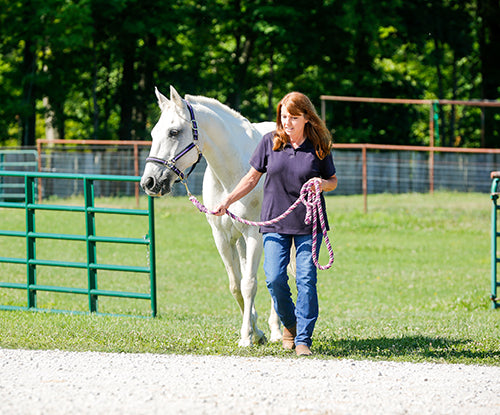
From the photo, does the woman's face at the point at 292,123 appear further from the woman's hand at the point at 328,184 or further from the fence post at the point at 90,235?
the fence post at the point at 90,235

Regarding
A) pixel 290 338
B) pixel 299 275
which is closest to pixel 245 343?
pixel 290 338

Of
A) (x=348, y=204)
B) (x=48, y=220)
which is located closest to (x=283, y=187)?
(x=48, y=220)

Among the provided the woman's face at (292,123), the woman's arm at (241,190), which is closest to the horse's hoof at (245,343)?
the woman's arm at (241,190)

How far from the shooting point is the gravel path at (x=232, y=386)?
4.88 meters

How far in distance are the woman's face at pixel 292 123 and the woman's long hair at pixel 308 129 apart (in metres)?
0.03

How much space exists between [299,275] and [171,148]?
4.68ft

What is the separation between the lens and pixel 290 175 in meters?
6.33

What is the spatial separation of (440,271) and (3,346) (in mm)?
10108

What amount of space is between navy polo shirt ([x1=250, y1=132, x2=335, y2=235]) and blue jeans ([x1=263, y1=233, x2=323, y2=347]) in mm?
89

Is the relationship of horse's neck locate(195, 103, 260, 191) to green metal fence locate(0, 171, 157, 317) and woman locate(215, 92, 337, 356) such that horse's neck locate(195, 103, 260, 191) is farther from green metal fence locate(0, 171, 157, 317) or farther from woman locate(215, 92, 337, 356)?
green metal fence locate(0, 171, 157, 317)

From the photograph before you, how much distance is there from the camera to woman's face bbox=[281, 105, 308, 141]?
6270 millimetres

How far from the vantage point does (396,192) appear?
28438mm

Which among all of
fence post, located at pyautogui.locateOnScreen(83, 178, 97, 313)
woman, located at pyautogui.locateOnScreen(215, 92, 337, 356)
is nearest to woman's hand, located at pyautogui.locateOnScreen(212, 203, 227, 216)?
woman, located at pyautogui.locateOnScreen(215, 92, 337, 356)

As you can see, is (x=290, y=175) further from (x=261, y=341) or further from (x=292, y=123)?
(x=261, y=341)
